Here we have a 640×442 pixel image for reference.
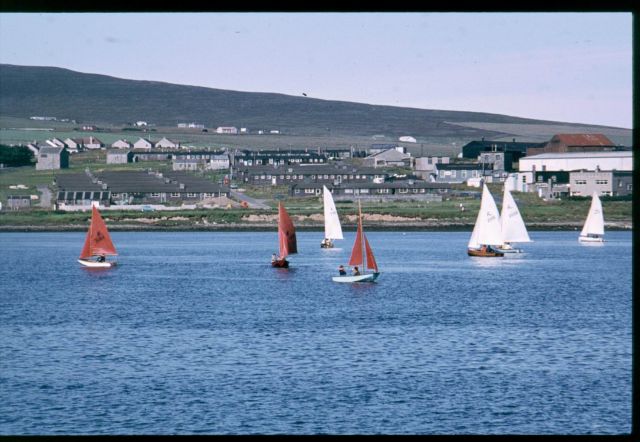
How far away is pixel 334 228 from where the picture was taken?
291ft

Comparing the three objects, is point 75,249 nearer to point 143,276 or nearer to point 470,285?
point 143,276

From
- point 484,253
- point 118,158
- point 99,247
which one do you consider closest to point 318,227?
point 484,253

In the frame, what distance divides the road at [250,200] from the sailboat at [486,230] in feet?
196

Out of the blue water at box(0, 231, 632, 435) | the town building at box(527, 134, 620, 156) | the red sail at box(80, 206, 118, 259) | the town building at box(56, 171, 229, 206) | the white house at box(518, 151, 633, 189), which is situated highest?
the town building at box(527, 134, 620, 156)

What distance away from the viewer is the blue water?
78.6 feet

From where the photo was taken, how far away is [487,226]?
268 ft

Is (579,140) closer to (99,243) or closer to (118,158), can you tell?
(118,158)

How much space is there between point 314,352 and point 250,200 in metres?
115

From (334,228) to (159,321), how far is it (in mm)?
44609

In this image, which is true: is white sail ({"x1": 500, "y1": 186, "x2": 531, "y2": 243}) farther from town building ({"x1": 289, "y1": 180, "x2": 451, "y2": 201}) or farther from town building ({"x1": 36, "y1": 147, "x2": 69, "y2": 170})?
town building ({"x1": 36, "y1": 147, "x2": 69, "y2": 170})

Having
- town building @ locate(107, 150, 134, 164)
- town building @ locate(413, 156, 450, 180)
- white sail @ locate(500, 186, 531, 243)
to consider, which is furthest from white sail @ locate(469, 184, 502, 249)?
town building @ locate(107, 150, 134, 164)

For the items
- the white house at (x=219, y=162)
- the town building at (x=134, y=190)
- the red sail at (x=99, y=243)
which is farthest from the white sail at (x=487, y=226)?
the white house at (x=219, y=162)

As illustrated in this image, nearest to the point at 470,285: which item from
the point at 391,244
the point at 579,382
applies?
the point at 579,382
